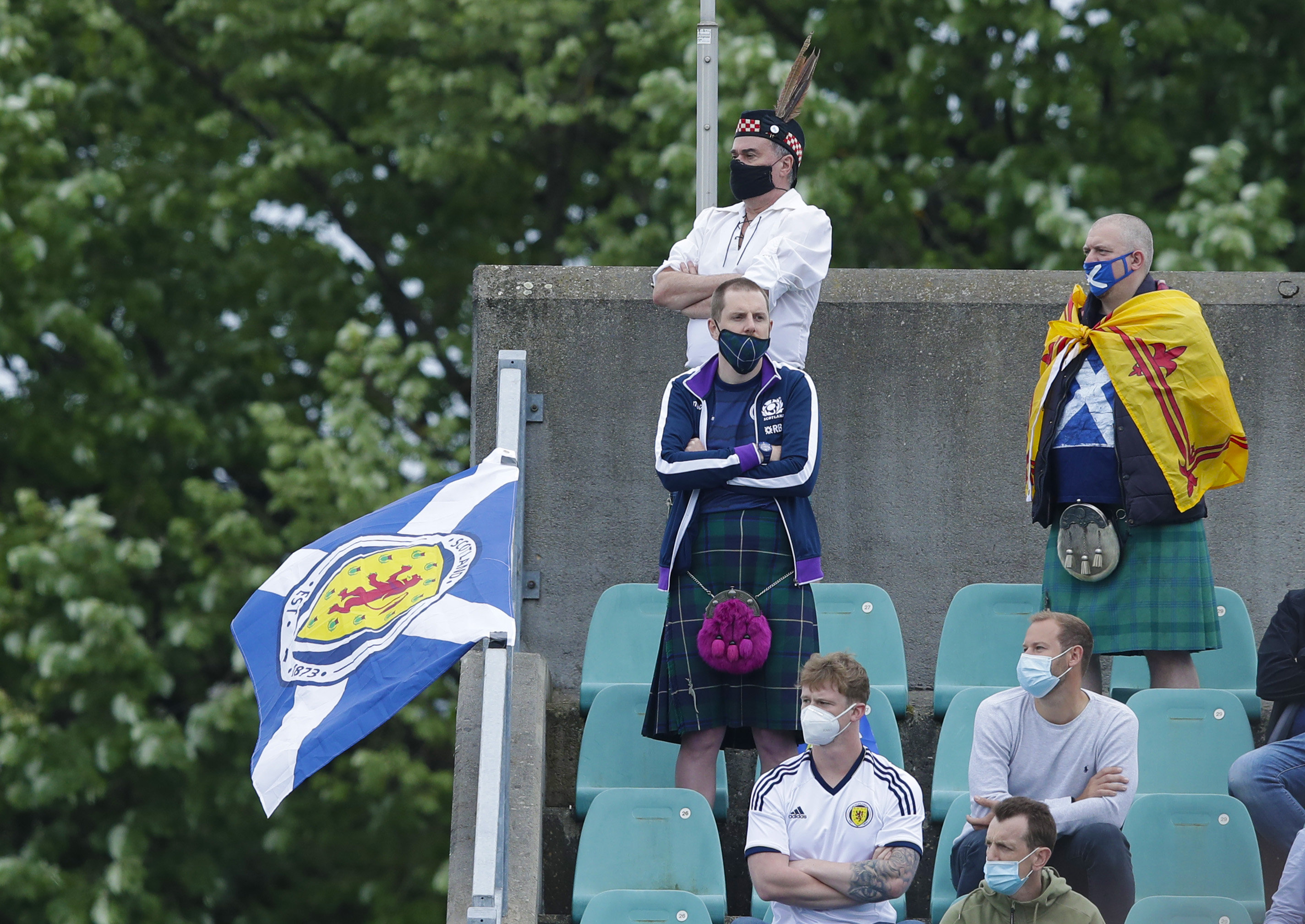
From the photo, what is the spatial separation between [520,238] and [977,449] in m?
7.32

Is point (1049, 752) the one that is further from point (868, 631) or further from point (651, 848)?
point (868, 631)

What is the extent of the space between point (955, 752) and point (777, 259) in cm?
174

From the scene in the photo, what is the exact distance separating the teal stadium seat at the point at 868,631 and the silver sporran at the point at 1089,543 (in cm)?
94

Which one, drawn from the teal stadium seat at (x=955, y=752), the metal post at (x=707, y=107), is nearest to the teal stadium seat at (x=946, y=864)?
the teal stadium seat at (x=955, y=752)

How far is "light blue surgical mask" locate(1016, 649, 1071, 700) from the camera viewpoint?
5.32 m

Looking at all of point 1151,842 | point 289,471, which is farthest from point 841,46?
point 1151,842

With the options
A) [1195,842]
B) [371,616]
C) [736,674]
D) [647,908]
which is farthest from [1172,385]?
[371,616]

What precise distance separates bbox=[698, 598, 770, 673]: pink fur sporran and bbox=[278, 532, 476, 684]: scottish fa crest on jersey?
29.6 inches

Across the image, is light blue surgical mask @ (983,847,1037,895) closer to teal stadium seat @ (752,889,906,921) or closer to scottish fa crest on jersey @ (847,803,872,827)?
scottish fa crest on jersey @ (847,803,872,827)

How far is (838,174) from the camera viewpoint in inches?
456

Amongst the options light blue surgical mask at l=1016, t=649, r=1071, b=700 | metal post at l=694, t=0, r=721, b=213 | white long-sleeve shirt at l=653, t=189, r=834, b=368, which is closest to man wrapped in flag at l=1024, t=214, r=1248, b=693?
light blue surgical mask at l=1016, t=649, r=1071, b=700

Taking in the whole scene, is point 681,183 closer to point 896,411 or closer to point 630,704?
point 896,411

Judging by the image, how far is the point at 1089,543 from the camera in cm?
595

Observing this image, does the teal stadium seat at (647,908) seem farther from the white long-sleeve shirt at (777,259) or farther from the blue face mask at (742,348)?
the white long-sleeve shirt at (777,259)
